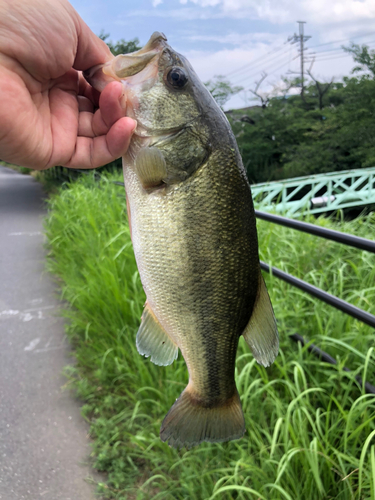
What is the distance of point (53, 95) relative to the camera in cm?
133

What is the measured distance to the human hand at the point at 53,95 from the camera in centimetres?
108

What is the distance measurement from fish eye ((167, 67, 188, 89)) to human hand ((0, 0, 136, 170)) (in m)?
0.14

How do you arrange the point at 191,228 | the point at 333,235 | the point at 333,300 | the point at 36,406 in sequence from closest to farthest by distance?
the point at 191,228, the point at 333,235, the point at 333,300, the point at 36,406

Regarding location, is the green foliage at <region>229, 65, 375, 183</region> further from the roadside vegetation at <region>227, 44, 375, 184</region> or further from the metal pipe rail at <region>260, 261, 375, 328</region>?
the metal pipe rail at <region>260, 261, 375, 328</region>

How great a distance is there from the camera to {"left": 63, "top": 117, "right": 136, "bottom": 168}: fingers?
1021 millimetres

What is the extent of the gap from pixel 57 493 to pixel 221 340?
186 cm

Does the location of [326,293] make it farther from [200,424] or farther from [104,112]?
[104,112]

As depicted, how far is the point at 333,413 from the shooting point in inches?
80.8

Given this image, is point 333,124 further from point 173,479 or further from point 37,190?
point 173,479

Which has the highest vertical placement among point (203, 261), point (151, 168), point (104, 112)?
point (104, 112)

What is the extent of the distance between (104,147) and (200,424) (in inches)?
33.7

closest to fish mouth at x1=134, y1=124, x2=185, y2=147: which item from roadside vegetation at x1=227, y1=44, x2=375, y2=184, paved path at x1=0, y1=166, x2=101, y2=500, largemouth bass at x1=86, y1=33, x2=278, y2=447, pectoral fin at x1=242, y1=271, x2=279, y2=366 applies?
largemouth bass at x1=86, y1=33, x2=278, y2=447

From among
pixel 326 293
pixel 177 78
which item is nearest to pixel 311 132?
pixel 326 293

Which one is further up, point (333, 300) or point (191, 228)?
point (191, 228)
